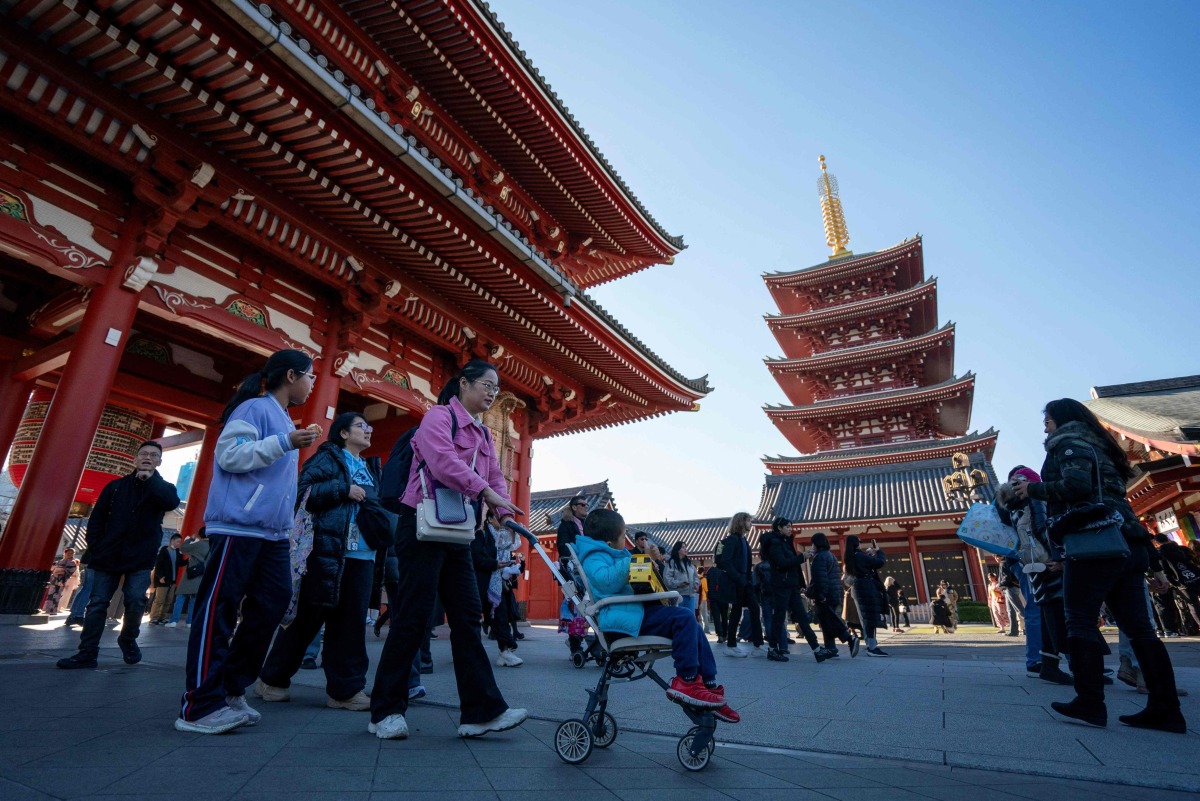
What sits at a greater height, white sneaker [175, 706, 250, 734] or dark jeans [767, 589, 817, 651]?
dark jeans [767, 589, 817, 651]

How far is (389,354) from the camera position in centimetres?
958

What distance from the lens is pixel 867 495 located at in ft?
72.3

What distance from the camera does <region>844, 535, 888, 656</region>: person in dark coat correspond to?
7.79m

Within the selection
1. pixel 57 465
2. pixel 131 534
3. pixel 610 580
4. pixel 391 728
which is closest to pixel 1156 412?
pixel 610 580

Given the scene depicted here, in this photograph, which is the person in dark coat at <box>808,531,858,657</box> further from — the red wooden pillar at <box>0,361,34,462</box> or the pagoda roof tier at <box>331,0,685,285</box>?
the red wooden pillar at <box>0,361,34,462</box>

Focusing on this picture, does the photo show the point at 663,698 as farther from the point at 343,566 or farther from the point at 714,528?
the point at 714,528

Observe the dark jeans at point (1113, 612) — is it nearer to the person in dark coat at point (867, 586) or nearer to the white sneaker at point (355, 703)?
the white sneaker at point (355, 703)

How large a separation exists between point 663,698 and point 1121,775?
2.39 metres

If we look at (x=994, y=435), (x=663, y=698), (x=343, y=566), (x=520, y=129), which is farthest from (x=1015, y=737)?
(x=994, y=435)

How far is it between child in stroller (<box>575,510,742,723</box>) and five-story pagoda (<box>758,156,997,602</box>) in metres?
19.9

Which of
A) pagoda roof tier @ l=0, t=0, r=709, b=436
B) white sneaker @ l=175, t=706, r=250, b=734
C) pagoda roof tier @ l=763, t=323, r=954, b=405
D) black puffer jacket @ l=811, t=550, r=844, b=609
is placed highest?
pagoda roof tier @ l=763, t=323, r=954, b=405

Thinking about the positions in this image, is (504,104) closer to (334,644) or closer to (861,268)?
(334,644)

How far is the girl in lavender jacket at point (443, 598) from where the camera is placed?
2.61 metres

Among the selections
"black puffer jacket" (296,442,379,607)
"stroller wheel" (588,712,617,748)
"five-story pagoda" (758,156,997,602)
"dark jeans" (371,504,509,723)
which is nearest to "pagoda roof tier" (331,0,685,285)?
"black puffer jacket" (296,442,379,607)
